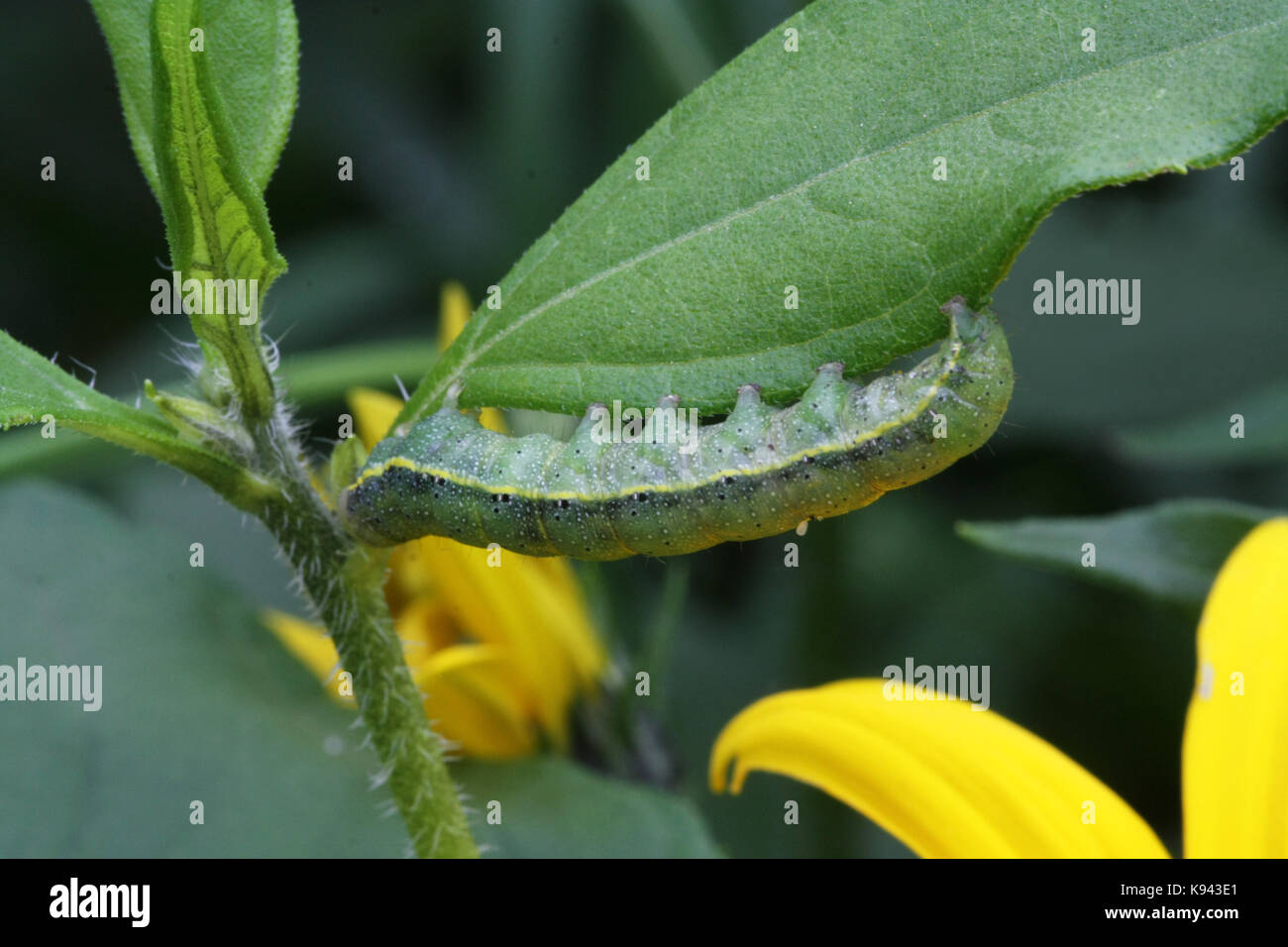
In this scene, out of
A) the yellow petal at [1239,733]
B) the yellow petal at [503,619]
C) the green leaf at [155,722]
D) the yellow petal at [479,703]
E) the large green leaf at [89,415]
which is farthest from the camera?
the yellow petal at [503,619]

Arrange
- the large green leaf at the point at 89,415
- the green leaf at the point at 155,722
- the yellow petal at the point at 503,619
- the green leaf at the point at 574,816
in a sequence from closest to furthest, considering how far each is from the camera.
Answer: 1. the large green leaf at the point at 89,415
2. the green leaf at the point at 574,816
3. the green leaf at the point at 155,722
4. the yellow petal at the point at 503,619

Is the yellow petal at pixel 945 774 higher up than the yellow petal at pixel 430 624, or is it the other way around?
the yellow petal at pixel 430 624

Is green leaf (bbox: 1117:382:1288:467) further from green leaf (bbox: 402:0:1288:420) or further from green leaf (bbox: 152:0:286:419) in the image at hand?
green leaf (bbox: 152:0:286:419)

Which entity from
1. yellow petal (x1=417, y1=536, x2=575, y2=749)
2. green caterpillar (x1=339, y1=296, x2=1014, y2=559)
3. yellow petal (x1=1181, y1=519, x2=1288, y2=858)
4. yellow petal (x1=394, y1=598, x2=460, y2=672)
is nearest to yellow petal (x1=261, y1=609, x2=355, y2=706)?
yellow petal (x1=394, y1=598, x2=460, y2=672)

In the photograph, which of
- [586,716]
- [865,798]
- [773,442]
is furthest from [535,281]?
[586,716]

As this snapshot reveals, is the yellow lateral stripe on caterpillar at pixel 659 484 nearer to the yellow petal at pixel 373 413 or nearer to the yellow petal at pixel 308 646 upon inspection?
the yellow petal at pixel 373 413

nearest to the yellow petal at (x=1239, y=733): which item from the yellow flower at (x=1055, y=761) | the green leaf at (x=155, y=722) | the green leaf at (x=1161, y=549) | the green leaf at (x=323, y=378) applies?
the yellow flower at (x=1055, y=761)
